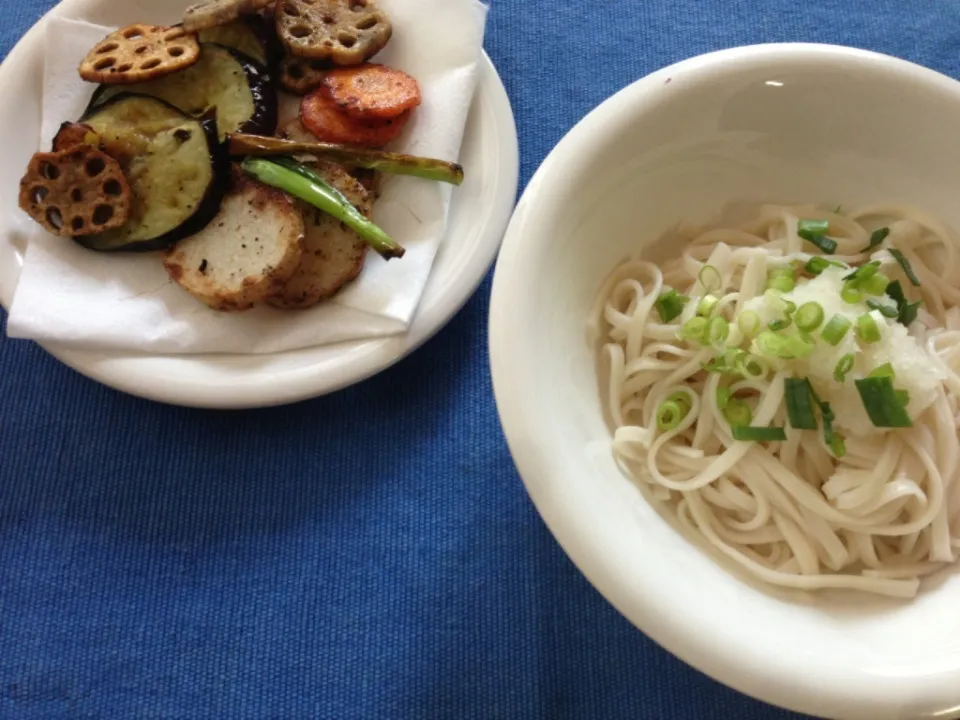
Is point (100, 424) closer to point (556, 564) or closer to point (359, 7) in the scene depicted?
point (556, 564)

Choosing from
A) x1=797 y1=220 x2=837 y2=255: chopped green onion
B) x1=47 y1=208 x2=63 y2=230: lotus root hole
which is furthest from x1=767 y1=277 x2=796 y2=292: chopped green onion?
x1=47 y1=208 x2=63 y2=230: lotus root hole

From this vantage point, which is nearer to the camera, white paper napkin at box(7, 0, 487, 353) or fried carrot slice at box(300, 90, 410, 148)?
white paper napkin at box(7, 0, 487, 353)

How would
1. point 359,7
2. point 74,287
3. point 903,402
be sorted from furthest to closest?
point 359,7
point 74,287
point 903,402

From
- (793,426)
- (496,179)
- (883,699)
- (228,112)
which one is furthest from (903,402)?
(228,112)

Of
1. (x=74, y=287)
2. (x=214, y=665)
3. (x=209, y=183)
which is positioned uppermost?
(x=209, y=183)

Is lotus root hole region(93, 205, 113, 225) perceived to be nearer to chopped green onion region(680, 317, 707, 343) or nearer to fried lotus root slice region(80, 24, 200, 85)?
fried lotus root slice region(80, 24, 200, 85)

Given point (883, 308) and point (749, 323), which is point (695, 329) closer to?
point (749, 323)
